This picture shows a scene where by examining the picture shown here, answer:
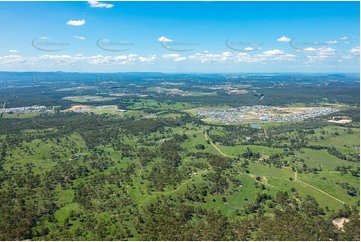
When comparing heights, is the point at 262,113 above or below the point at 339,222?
above

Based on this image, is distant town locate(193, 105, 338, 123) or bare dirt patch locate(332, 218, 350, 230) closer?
bare dirt patch locate(332, 218, 350, 230)

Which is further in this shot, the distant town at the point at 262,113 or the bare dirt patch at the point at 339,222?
the distant town at the point at 262,113

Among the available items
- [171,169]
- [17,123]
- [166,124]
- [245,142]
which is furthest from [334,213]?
[17,123]

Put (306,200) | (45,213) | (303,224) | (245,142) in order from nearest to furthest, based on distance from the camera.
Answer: (303,224), (45,213), (306,200), (245,142)

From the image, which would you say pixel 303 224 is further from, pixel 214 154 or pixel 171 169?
pixel 214 154

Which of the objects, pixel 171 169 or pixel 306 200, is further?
pixel 171 169

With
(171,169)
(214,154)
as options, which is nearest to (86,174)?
(171,169)

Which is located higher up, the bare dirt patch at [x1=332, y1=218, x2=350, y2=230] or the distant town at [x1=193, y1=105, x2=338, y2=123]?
the distant town at [x1=193, y1=105, x2=338, y2=123]

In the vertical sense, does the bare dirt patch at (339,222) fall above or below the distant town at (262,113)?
below

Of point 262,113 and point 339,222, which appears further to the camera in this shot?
point 262,113

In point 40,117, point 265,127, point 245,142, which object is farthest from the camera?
point 40,117

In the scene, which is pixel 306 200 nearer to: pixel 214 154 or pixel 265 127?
pixel 214 154
